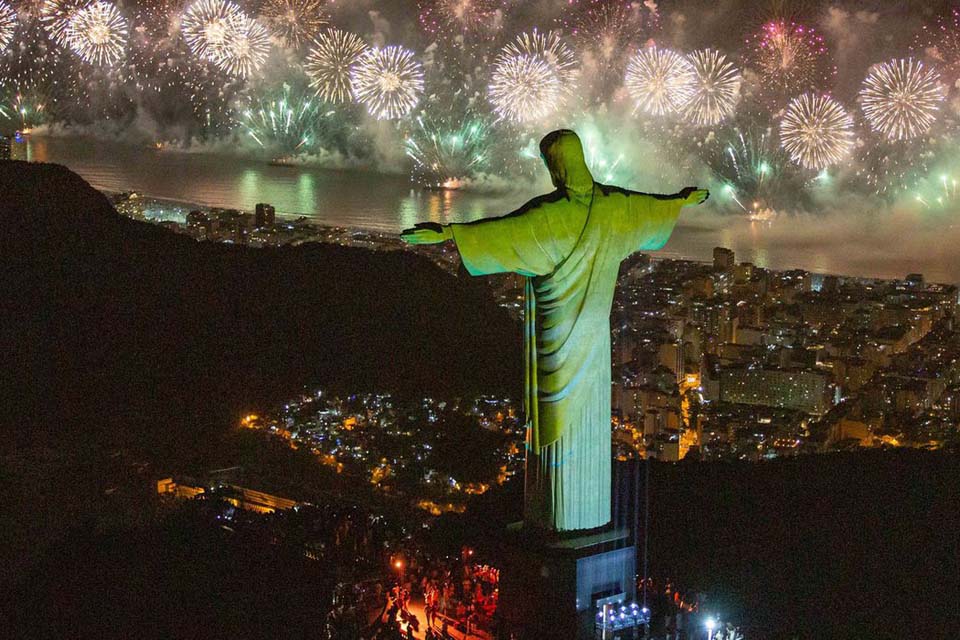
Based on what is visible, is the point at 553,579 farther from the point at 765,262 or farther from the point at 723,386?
the point at 765,262

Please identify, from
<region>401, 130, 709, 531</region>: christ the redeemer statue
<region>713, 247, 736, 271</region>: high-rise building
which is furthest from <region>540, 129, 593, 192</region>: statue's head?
<region>713, 247, 736, 271</region>: high-rise building

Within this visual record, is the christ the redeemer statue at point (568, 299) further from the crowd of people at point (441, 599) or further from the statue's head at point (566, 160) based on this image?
the crowd of people at point (441, 599)

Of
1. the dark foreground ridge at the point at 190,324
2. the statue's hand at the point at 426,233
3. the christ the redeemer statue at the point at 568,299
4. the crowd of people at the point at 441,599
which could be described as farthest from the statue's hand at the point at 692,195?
the dark foreground ridge at the point at 190,324

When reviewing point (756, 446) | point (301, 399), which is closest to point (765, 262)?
point (756, 446)

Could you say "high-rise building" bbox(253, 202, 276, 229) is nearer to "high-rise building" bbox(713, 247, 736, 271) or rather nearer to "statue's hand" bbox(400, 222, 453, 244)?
"high-rise building" bbox(713, 247, 736, 271)

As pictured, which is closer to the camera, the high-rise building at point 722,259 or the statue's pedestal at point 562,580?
the statue's pedestal at point 562,580

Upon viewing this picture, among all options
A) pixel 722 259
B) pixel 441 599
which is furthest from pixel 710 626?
pixel 722 259
